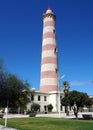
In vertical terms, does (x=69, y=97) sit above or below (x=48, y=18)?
below

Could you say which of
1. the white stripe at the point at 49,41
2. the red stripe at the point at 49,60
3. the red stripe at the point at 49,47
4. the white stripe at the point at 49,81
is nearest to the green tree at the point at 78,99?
the white stripe at the point at 49,81

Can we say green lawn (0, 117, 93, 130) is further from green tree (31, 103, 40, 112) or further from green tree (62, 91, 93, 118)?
green tree (31, 103, 40, 112)

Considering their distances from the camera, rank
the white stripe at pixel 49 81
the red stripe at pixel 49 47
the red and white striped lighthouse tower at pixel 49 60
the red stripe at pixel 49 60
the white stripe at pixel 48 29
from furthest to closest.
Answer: the white stripe at pixel 48 29 < the red stripe at pixel 49 47 < the red stripe at pixel 49 60 < the red and white striped lighthouse tower at pixel 49 60 < the white stripe at pixel 49 81

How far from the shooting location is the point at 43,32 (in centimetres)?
8156

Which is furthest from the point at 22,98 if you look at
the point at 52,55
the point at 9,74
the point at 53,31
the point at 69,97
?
the point at 53,31

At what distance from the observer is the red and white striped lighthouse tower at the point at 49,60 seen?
7683 centimetres

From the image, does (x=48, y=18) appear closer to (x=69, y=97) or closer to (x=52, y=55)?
(x=52, y=55)

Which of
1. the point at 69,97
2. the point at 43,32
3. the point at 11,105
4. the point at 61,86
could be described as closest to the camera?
the point at 69,97

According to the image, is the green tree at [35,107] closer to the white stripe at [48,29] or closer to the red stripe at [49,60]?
the red stripe at [49,60]

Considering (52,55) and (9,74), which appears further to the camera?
(52,55)

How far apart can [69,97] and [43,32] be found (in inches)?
1362

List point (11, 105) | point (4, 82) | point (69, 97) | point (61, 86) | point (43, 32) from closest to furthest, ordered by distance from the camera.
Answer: point (69, 97), point (4, 82), point (11, 105), point (61, 86), point (43, 32)

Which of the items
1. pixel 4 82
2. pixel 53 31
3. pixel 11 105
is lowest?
pixel 11 105

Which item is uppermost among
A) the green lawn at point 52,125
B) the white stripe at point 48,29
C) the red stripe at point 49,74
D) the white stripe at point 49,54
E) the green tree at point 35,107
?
the white stripe at point 48,29
